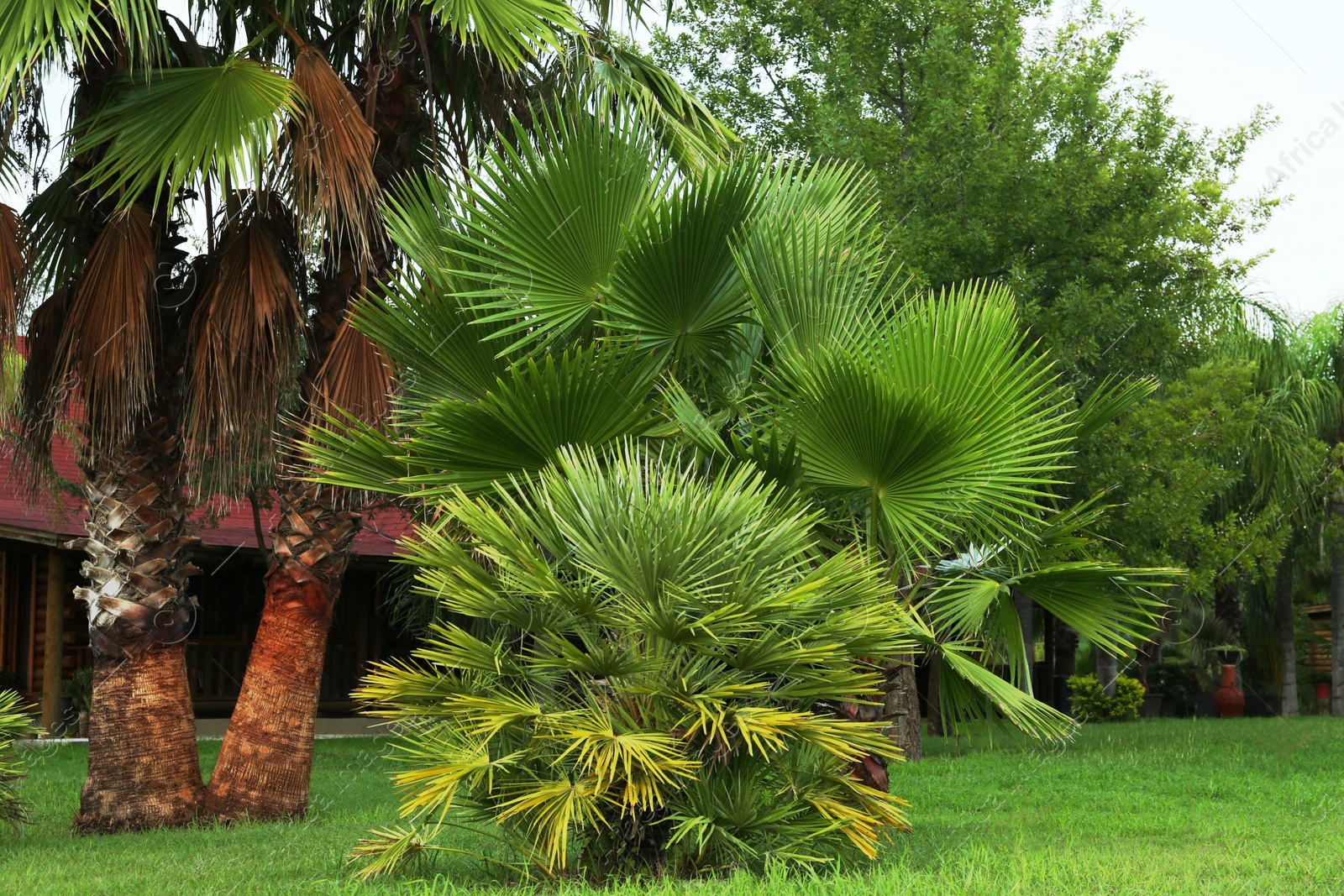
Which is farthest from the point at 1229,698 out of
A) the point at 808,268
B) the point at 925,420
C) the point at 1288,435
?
the point at 925,420

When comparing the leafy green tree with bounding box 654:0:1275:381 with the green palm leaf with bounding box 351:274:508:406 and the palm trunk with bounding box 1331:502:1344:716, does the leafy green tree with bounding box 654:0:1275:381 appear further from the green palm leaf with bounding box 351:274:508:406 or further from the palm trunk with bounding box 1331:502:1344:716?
the palm trunk with bounding box 1331:502:1344:716

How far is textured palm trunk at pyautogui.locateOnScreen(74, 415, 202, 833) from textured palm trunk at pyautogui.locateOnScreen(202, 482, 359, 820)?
15.0 inches

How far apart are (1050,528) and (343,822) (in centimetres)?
511

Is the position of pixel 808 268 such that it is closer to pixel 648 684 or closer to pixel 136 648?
pixel 648 684

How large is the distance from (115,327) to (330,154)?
178cm

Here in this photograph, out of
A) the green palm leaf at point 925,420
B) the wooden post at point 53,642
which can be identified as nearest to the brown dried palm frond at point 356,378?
the green palm leaf at point 925,420

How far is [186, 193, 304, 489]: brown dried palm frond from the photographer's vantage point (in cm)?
845

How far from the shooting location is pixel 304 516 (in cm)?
912

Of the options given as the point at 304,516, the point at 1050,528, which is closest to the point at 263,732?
the point at 304,516

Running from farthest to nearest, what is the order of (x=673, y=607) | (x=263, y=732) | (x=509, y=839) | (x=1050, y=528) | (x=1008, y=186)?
1. (x=1008, y=186)
2. (x=263, y=732)
3. (x=1050, y=528)
4. (x=509, y=839)
5. (x=673, y=607)

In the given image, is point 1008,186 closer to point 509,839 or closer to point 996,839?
point 996,839

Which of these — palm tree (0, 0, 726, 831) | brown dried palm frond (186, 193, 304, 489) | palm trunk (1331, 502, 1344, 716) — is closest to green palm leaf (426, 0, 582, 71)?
palm tree (0, 0, 726, 831)

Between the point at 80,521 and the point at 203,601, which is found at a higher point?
the point at 80,521

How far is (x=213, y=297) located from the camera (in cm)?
862
